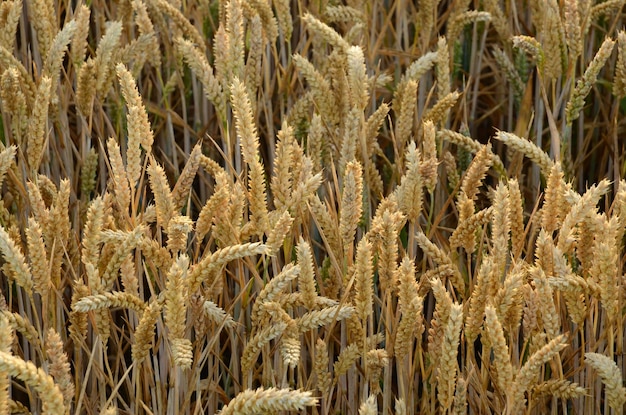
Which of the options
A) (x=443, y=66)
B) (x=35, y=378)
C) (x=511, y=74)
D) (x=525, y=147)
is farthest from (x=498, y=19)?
(x=35, y=378)

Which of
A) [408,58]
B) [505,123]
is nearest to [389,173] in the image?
[408,58]

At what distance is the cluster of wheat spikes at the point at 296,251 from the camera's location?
41.6 inches

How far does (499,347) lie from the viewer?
989 millimetres

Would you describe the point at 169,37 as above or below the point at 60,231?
above

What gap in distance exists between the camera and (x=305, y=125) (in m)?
1.62

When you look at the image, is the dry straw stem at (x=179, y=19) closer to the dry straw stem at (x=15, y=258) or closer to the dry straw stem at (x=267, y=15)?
the dry straw stem at (x=267, y=15)

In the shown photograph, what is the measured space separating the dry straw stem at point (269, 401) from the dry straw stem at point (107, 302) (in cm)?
20

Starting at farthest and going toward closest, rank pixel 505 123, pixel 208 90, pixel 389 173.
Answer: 1. pixel 505 123
2. pixel 389 173
3. pixel 208 90

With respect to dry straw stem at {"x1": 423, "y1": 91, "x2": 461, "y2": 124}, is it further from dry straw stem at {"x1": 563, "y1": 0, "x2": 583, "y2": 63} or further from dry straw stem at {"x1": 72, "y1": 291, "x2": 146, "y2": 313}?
dry straw stem at {"x1": 72, "y1": 291, "x2": 146, "y2": 313}

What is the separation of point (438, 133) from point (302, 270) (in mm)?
454

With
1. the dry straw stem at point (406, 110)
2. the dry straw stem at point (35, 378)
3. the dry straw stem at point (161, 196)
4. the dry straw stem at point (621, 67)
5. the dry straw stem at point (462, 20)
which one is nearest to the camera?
the dry straw stem at point (35, 378)

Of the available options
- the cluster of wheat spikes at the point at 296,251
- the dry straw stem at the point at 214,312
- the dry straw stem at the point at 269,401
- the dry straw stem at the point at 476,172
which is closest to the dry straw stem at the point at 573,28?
the cluster of wheat spikes at the point at 296,251

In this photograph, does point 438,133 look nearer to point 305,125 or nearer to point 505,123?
point 305,125

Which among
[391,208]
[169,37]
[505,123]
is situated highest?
[169,37]
